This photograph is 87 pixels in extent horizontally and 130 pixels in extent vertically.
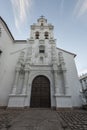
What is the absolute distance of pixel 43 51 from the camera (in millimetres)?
11836

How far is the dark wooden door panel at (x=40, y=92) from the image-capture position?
8.50 metres

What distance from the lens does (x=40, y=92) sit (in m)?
9.00

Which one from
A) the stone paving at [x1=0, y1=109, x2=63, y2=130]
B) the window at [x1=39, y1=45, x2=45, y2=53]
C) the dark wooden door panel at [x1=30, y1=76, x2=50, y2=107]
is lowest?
the stone paving at [x1=0, y1=109, x2=63, y2=130]

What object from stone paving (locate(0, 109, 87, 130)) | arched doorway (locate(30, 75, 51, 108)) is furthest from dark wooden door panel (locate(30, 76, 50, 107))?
stone paving (locate(0, 109, 87, 130))

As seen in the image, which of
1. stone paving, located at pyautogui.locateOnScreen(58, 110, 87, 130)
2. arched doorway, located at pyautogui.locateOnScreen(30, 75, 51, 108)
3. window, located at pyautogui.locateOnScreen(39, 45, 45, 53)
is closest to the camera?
stone paving, located at pyautogui.locateOnScreen(58, 110, 87, 130)

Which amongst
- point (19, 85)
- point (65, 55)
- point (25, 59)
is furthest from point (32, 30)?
point (19, 85)

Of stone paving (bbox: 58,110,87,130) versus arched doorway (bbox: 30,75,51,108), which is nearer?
stone paving (bbox: 58,110,87,130)

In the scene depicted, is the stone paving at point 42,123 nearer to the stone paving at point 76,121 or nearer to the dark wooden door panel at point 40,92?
the stone paving at point 76,121

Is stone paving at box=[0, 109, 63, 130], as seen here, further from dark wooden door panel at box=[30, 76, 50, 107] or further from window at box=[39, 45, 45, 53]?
window at box=[39, 45, 45, 53]

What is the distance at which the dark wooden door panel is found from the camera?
850 centimetres

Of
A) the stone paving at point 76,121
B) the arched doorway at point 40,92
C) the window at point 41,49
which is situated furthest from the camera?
the window at point 41,49

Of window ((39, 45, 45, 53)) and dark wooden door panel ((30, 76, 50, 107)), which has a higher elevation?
window ((39, 45, 45, 53))

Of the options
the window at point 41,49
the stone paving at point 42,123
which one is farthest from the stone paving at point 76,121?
the window at point 41,49

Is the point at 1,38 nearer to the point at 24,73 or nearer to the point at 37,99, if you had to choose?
the point at 24,73
